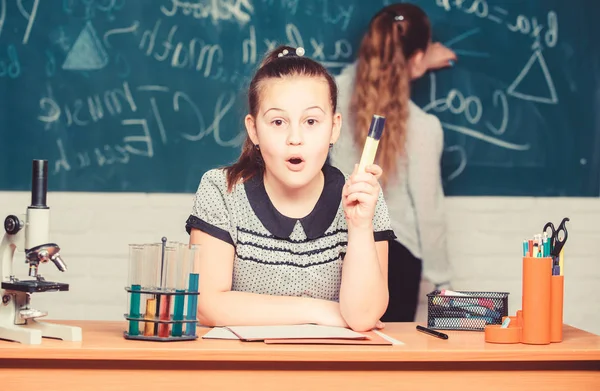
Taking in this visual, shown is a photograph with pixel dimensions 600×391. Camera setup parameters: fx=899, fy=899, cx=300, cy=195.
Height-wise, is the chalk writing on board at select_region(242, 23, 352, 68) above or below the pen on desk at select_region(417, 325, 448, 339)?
above

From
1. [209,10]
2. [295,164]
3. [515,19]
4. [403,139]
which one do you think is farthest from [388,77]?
[295,164]

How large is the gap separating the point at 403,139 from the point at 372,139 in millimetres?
1719

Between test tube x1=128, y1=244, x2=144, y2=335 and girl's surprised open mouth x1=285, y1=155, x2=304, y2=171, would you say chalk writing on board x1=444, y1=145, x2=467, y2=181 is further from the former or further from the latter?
test tube x1=128, y1=244, x2=144, y2=335

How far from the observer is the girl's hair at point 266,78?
1966 mm

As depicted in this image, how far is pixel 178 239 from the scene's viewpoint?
11.4 feet

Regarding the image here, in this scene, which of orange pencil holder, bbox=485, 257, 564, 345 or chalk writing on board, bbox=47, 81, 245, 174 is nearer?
orange pencil holder, bbox=485, 257, 564, 345

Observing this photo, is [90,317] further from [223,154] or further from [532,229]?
[532,229]

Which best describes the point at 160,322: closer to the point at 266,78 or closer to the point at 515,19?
the point at 266,78

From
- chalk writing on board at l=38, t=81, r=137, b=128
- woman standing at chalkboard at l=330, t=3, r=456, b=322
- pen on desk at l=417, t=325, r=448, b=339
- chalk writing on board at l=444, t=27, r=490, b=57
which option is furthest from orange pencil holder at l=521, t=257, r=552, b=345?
chalk writing on board at l=38, t=81, r=137, b=128

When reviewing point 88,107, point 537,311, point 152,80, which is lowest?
point 537,311

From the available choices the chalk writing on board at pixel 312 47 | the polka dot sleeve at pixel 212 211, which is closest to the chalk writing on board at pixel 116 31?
the chalk writing on board at pixel 312 47

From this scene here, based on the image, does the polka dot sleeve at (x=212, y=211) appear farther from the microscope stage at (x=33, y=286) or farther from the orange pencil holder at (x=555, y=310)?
the orange pencil holder at (x=555, y=310)

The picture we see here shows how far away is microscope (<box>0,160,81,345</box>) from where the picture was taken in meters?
1.57

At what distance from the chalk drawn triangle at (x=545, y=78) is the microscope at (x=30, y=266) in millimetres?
2333
